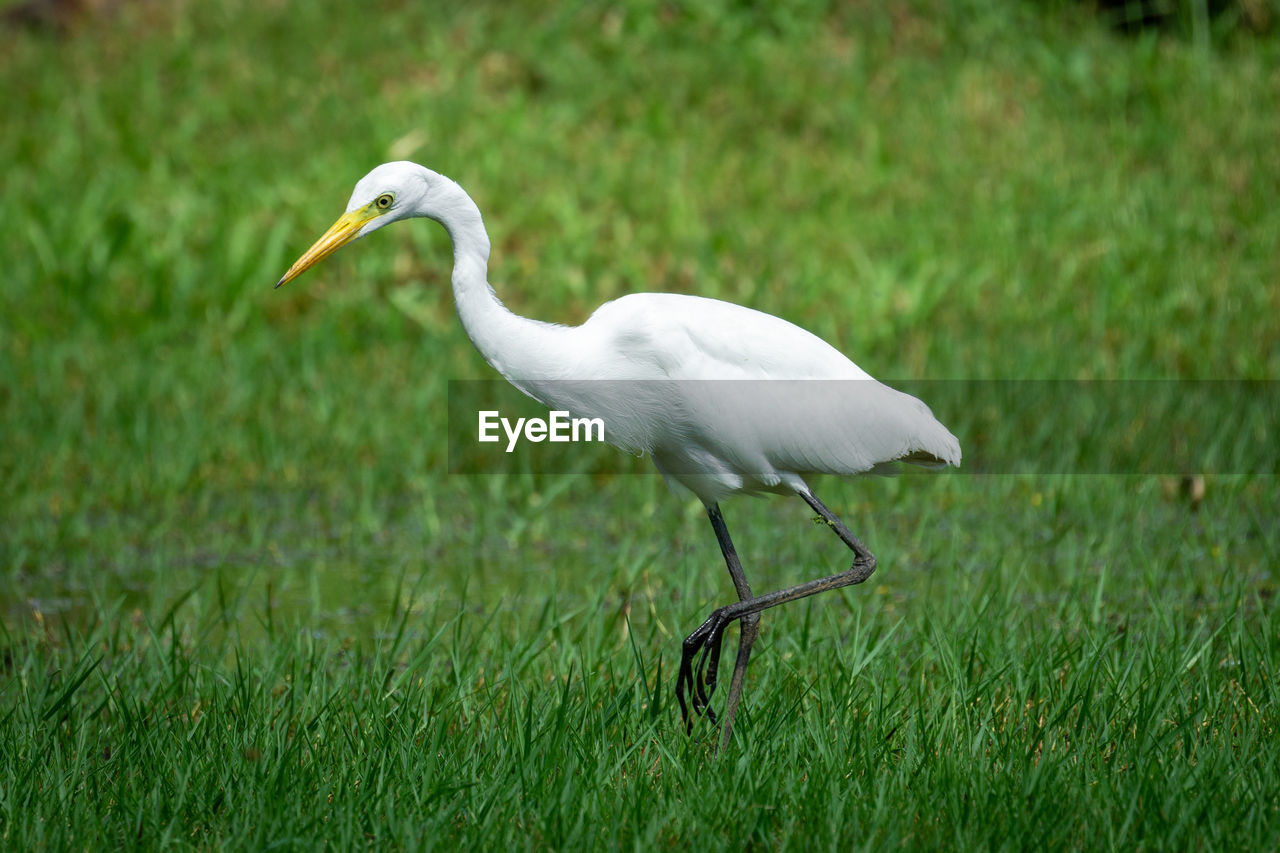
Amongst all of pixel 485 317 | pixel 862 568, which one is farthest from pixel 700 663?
pixel 485 317

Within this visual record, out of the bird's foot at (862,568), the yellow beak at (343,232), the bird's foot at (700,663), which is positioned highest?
the yellow beak at (343,232)

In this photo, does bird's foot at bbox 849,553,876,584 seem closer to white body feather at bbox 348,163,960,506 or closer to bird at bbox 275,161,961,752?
bird at bbox 275,161,961,752

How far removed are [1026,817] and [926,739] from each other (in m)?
0.39

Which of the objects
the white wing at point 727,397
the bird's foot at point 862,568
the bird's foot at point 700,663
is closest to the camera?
the white wing at point 727,397

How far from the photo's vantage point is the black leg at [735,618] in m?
3.46

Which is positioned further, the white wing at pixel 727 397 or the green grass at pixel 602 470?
the white wing at pixel 727 397

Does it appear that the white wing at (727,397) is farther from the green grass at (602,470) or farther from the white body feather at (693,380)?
the green grass at (602,470)

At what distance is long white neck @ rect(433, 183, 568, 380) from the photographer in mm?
3180

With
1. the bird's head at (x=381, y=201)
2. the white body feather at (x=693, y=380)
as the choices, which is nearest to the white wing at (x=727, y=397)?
the white body feather at (x=693, y=380)

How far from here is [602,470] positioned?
6359mm

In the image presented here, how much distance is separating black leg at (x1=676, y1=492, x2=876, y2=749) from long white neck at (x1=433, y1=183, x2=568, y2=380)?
2.21 feet

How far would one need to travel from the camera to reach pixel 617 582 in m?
5.03

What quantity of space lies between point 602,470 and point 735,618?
2895 millimetres

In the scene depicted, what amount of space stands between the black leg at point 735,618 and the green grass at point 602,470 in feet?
0.32
